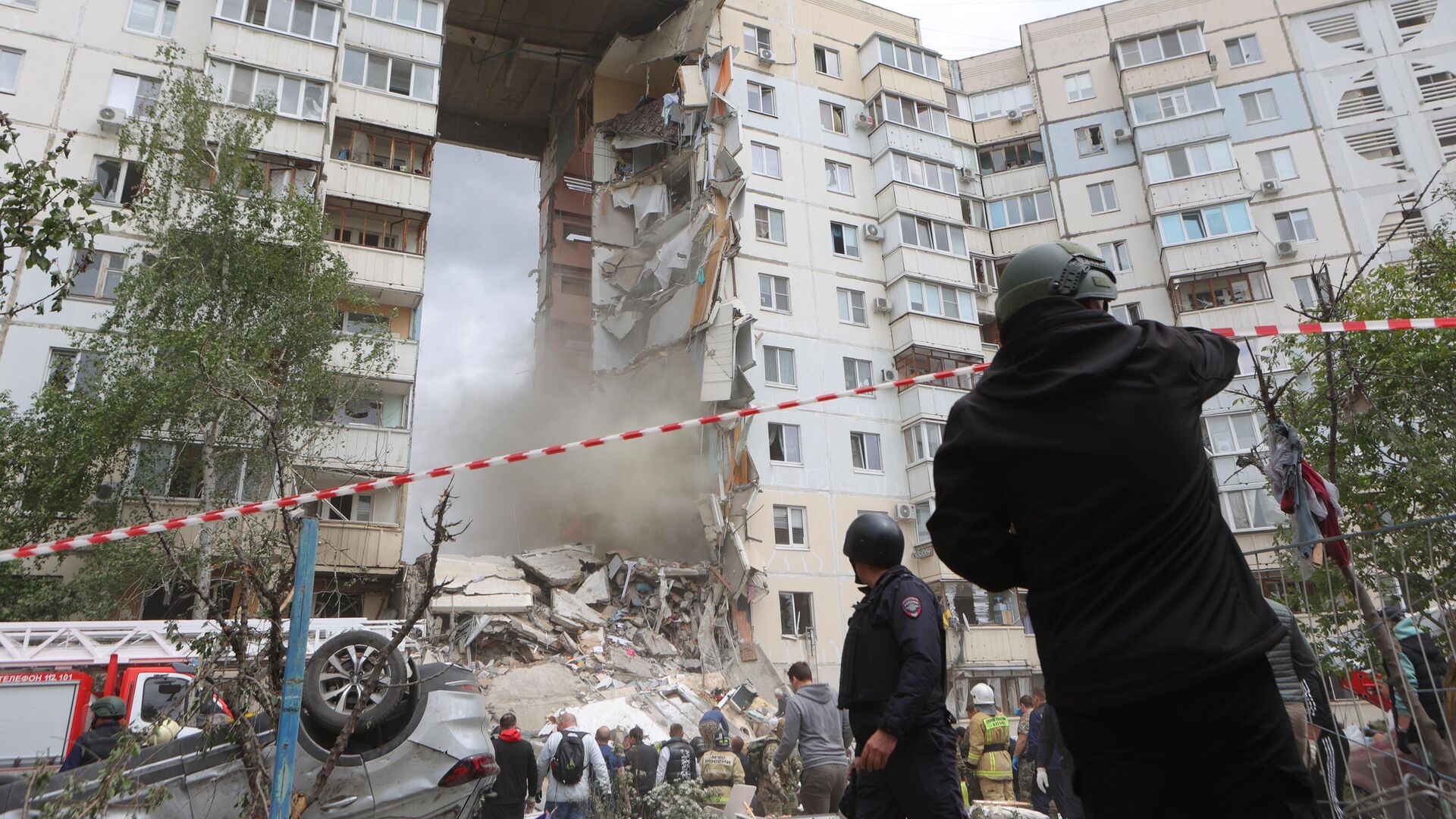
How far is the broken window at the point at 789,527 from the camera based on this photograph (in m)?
28.3

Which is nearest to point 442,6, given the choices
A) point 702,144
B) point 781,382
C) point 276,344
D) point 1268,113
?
point 702,144

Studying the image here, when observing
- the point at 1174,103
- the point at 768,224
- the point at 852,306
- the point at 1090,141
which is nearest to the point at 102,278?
the point at 768,224

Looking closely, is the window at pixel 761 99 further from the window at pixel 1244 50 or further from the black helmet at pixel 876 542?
the black helmet at pixel 876 542

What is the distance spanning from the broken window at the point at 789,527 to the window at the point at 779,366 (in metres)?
4.36

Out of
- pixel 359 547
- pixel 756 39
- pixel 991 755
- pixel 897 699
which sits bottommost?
pixel 991 755

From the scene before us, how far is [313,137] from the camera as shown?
25.8 m

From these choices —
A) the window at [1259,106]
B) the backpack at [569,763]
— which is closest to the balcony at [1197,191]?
the window at [1259,106]

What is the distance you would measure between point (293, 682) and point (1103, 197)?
125 ft

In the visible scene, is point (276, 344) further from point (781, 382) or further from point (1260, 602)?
point (1260, 602)

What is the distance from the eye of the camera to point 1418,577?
4.62m

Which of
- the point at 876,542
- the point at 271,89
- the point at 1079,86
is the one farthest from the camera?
the point at 1079,86

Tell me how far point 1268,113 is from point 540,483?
3289 cm

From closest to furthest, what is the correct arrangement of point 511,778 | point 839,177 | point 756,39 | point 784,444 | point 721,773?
point 511,778 < point 721,773 < point 784,444 < point 839,177 < point 756,39

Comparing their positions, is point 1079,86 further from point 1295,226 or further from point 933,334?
point 933,334
